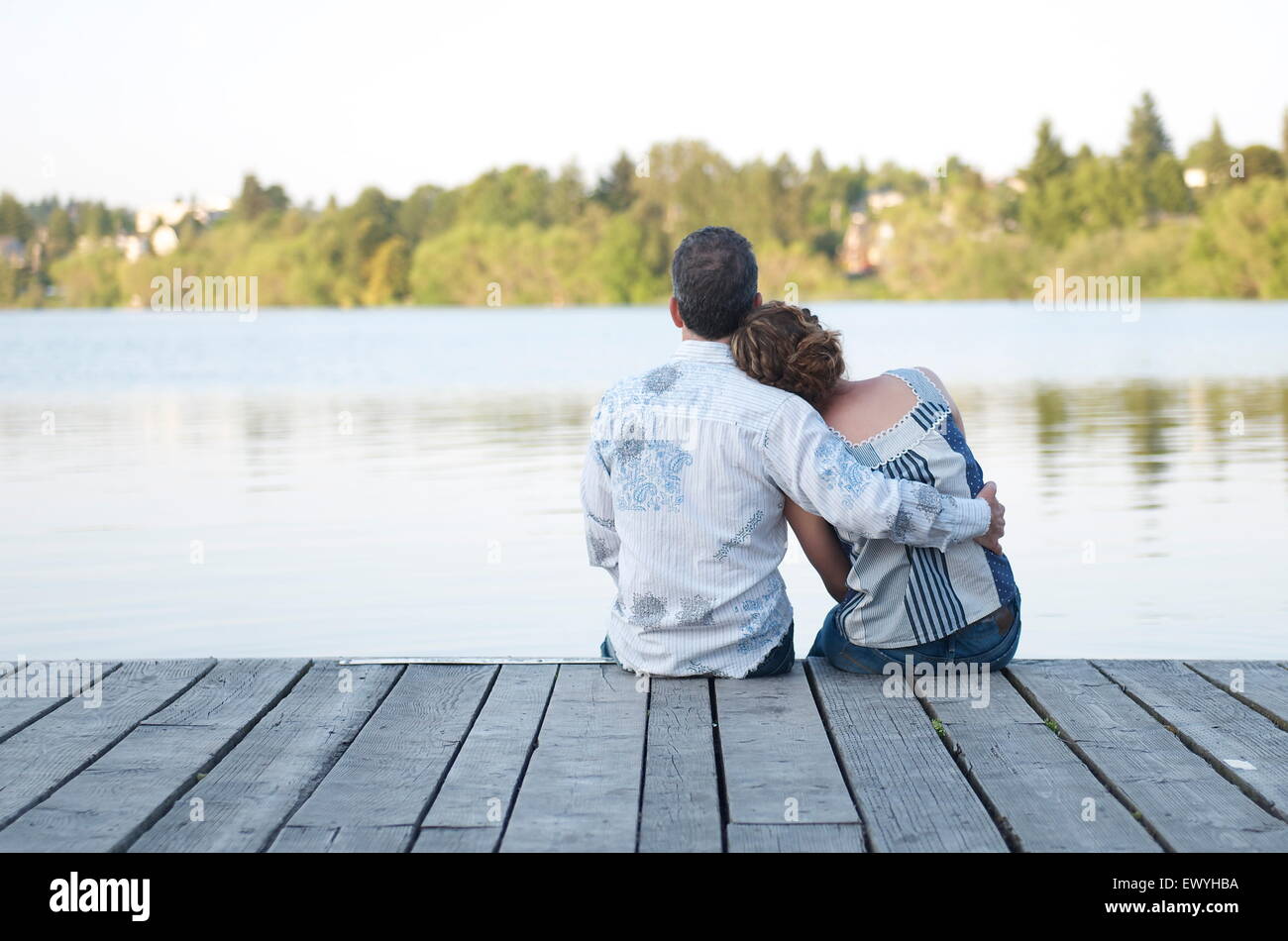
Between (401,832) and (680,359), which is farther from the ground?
(680,359)

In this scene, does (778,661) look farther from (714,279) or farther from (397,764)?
(397,764)

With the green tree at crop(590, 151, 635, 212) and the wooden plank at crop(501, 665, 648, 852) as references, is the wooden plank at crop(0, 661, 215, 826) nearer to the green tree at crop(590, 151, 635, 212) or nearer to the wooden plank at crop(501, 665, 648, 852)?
the wooden plank at crop(501, 665, 648, 852)

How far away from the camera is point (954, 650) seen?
3689mm

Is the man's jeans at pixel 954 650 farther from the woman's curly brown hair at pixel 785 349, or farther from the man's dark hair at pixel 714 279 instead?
the man's dark hair at pixel 714 279

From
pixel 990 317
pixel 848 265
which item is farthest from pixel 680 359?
pixel 848 265

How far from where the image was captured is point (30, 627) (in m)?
6.53

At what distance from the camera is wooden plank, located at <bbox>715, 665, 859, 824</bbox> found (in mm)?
2805

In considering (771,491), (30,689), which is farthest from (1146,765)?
(30,689)

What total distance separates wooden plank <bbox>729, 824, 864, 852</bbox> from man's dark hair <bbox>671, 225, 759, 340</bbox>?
1.33 m

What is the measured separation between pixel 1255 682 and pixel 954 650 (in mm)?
794

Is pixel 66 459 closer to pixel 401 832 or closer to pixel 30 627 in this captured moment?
pixel 30 627

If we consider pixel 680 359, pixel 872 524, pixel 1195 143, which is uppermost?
pixel 1195 143

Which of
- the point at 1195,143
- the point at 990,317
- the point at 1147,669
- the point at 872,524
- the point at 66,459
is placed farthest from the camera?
the point at 1195,143

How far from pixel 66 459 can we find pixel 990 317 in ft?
154
